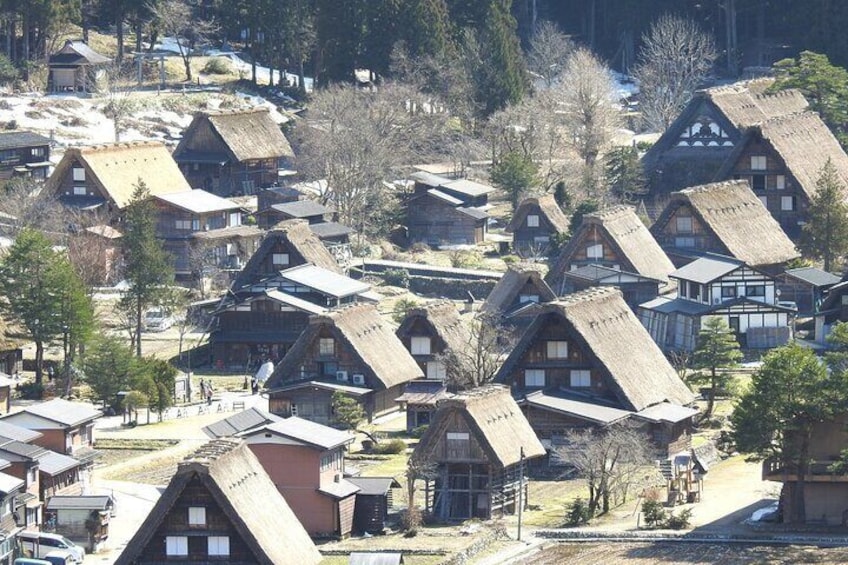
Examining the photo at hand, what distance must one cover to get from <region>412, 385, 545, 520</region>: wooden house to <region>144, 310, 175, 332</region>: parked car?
74.4 feet

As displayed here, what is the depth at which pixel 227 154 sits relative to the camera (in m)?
112

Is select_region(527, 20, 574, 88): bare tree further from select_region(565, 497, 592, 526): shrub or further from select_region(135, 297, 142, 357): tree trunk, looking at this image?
select_region(565, 497, 592, 526): shrub

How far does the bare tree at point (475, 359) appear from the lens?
81.1 metres

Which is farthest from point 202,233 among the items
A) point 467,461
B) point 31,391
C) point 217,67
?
point 467,461

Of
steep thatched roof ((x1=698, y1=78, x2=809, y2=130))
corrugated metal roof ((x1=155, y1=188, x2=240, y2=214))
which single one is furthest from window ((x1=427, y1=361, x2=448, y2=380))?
steep thatched roof ((x1=698, y1=78, x2=809, y2=130))

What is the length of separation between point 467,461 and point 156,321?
78.7 ft

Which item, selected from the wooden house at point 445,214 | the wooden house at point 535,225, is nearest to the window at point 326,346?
the wooden house at point 535,225

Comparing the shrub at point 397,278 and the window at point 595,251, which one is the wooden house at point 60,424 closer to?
the window at point 595,251

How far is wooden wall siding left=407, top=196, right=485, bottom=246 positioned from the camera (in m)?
106

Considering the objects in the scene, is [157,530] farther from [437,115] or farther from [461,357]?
[437,115]

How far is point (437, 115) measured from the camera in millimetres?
117875

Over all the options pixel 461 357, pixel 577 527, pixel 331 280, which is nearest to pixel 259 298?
pixel 331 280

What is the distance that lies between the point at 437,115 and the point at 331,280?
2681 cm

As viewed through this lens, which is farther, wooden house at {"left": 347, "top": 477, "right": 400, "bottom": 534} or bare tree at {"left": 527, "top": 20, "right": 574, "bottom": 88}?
bare tree at {"left": 527, "top": 20, "right": 574, "bottom": 88}
